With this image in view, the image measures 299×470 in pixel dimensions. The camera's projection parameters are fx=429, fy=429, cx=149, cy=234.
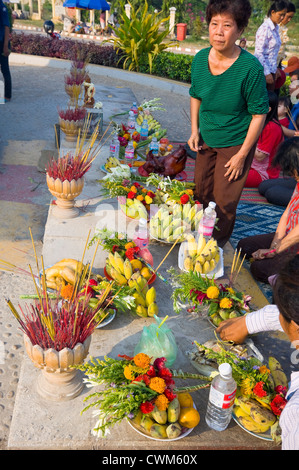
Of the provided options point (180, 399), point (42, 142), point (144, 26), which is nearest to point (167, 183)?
point (180, 399)

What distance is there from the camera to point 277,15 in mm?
5410

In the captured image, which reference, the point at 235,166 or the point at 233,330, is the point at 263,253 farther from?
the point at 233,330

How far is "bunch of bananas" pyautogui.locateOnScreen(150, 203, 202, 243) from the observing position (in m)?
3.18

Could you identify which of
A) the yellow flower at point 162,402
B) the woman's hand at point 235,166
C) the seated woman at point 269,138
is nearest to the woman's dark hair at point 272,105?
the seated woman at point 269,138

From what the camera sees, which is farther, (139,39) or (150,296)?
(139,39)

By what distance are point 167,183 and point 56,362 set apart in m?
2.21

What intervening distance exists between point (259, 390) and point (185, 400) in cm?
32

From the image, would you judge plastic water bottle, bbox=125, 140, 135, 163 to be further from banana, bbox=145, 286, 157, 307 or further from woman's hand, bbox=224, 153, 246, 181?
banana, bbox=145, 286, 157, 307

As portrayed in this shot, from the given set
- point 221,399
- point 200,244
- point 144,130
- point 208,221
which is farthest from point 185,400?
point 144,130

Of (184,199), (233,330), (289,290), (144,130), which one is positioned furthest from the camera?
(144,130)

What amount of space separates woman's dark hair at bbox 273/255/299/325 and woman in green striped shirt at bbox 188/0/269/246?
165cm

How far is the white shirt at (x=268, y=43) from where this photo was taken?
556cm

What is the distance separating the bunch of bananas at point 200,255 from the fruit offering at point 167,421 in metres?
1.14

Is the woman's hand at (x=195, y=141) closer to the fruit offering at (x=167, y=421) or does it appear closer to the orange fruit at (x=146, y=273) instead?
the orange fruit at (x=146, y=273)
